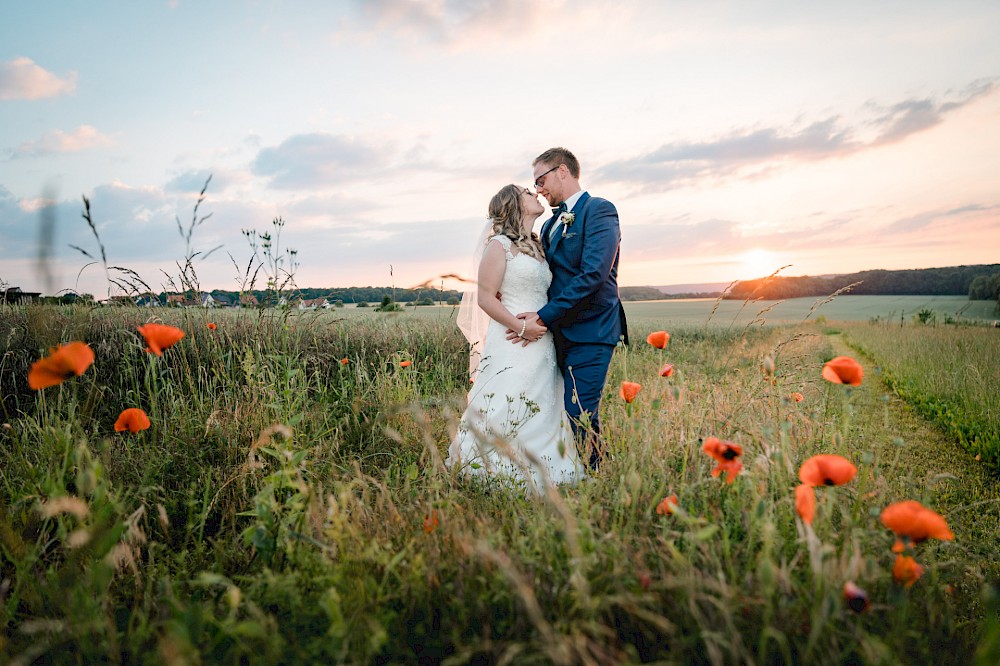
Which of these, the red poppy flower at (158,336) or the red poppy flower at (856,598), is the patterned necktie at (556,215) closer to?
the red poppy flower at (158,336)

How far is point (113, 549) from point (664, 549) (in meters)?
1.68

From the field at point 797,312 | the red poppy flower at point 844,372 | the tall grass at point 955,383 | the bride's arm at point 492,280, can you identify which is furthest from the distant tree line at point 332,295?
the field at point 797,312

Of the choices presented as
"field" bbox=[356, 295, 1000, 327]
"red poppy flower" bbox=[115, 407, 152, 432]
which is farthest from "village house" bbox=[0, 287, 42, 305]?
"field" bbox=[356, 295, 1000, 327]

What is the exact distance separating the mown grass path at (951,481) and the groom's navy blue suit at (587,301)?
1.73 metres

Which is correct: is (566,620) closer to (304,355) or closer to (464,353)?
(304,355)

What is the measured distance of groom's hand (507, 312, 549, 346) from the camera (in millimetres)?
3986

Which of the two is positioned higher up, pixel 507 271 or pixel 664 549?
pixel 507 271

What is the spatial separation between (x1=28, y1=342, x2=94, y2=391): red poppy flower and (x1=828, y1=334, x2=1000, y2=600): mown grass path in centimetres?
269

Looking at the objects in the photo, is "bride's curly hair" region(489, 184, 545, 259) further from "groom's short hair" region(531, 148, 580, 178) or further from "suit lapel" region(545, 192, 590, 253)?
"groom's short hair" region(531, 148, 580, 178)

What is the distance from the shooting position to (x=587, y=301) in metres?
3.96

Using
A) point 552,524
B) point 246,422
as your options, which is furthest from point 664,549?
point 246,422

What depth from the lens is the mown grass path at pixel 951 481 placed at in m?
2.23

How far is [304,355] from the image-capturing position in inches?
227

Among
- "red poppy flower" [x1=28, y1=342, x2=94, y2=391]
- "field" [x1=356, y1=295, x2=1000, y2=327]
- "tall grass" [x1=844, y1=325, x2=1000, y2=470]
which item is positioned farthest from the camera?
"field" [x1=356, y1=295, x2=1000, y2=327]
